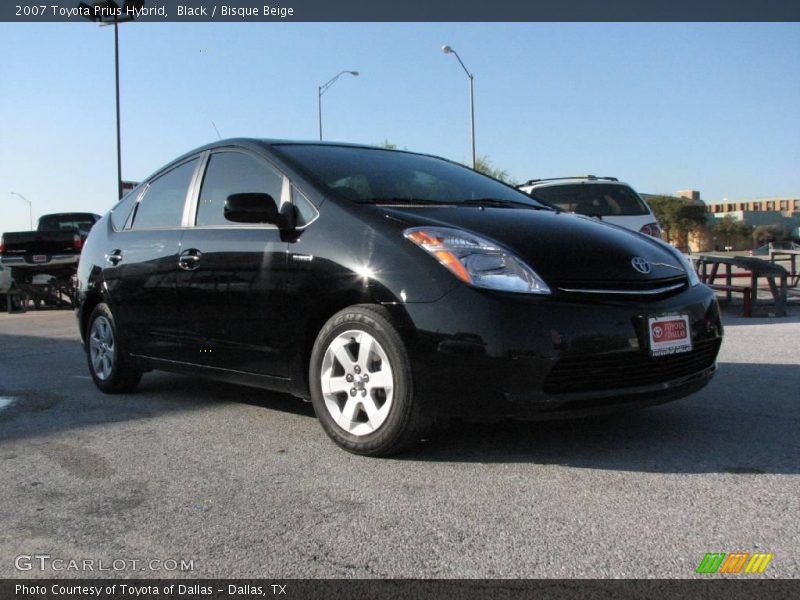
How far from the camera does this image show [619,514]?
9.42 ft

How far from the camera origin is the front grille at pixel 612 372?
3.36 metres

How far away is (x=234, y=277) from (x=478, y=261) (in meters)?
1.55

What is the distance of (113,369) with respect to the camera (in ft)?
18.3

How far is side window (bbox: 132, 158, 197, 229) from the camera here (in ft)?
16.6

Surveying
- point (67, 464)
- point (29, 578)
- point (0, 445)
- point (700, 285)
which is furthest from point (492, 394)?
point (0, 445)

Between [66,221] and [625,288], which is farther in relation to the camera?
[66,221]

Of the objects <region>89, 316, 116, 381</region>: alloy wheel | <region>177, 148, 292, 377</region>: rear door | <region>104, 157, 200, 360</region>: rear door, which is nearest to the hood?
<region>177, 148, 292, 377</region>: rear door

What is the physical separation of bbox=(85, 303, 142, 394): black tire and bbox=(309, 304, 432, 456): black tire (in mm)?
2231

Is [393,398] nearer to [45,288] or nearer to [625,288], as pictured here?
[625,288]

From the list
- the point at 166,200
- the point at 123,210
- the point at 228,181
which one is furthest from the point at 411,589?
the point at 123,210

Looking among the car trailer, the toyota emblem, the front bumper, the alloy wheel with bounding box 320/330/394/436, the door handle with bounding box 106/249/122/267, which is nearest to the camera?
the front bumper

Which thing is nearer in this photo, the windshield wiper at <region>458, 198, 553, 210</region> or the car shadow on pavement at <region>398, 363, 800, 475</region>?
the car shadow on pavement at <region>398, 363, 800, 475</region>

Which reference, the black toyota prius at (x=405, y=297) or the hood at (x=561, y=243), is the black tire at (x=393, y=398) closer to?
the black toyota prius at (x=405, y=297)

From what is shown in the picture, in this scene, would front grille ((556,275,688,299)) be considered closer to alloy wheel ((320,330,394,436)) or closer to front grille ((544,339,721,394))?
front grille ((544,339,721,394))
